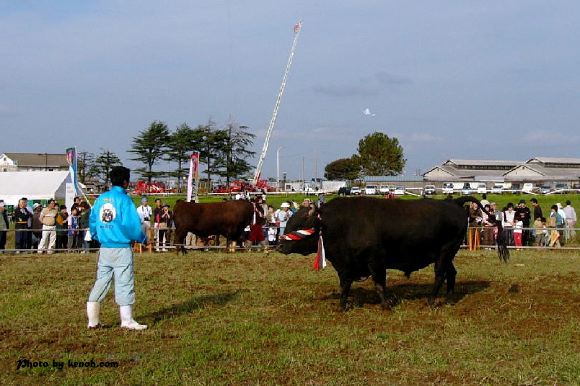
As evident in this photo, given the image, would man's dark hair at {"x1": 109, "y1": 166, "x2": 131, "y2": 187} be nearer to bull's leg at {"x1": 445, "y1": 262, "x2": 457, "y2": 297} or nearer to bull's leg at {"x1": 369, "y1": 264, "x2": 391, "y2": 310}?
bull's leg at {"x1": 369, "y1": 264, "x2": 391, "y2": 310}

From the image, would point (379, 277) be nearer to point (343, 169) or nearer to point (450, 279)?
point (450, 279)

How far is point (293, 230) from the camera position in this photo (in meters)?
10.2

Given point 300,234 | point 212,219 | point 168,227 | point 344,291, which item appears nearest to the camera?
point 344,291

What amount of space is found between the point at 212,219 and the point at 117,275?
1153cm

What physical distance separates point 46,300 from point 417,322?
5.49m

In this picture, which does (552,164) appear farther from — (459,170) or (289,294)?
(289,294)

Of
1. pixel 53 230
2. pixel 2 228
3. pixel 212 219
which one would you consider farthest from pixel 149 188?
pixel 212 219

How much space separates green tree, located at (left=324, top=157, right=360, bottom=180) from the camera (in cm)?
10254

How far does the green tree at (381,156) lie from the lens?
95875mm

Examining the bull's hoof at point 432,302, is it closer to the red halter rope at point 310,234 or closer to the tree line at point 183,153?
the red halter rope at point 310,234

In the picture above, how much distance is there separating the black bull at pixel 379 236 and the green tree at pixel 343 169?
90.9m

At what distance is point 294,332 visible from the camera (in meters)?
7.77

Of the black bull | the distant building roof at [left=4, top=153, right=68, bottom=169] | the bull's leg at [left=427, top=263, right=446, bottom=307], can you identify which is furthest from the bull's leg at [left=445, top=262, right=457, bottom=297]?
the distant building roof at [left=4, top=153, right=68, bottom=169]

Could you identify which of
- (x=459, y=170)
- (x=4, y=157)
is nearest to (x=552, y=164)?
(x=459, y=170)
